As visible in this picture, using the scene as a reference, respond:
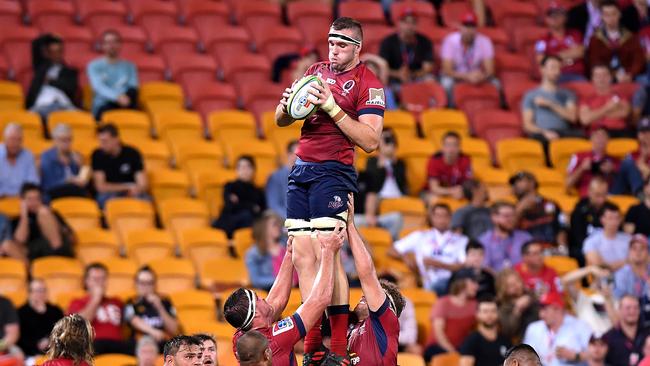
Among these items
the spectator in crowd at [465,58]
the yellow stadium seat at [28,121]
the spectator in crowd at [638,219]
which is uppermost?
the spectator in crowd at [465,58]

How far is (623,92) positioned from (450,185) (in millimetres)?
3265

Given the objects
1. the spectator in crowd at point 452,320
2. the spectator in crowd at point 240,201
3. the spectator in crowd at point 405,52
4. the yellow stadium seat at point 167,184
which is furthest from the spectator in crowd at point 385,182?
the yellow stadium seat at point 167,184

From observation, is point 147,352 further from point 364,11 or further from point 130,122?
point 364,11

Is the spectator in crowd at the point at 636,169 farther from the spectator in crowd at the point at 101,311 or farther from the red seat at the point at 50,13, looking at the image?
the red seat at the point at 50,13

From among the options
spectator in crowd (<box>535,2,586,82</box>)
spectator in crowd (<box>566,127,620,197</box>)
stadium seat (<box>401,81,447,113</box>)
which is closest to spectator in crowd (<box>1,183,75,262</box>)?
stadium seat (<box>401,81,447,113</box>)

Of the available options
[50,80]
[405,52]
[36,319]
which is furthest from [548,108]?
[36,319]

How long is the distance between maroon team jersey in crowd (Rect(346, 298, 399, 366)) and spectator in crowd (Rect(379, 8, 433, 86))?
9.08m

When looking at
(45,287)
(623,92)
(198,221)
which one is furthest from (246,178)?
(623,92)

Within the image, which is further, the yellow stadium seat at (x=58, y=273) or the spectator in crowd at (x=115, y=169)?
the spectator in crowd at (x=115, y=169)

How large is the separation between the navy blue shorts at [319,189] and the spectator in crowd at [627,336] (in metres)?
5.36

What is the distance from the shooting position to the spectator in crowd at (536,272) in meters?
14.3

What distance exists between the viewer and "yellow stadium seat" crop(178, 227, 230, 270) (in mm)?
14539

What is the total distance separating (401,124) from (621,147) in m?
2.75

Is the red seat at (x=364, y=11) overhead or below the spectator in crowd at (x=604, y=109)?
overhead
